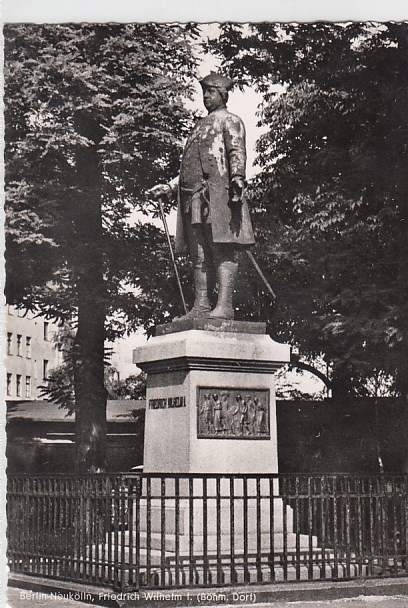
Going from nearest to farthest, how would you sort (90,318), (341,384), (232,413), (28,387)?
(232,413)
(90,318)
(341,384)
(28,387)

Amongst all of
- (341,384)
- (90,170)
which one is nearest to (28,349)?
(90,170)

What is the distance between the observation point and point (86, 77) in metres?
21.0

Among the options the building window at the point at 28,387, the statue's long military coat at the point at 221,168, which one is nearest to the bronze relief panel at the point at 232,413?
the statue's long military coat at the point at 221,168

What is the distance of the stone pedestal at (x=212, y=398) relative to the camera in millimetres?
10625

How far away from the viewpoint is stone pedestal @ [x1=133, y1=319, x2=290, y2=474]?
418 inches

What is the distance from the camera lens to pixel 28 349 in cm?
2688

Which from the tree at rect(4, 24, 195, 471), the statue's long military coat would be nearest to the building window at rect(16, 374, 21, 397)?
the tree at rect(4, 24, 195, 471)

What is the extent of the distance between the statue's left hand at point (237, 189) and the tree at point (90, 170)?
987cm

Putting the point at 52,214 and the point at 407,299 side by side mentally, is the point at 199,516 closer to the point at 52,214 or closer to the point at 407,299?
the point at 407,299

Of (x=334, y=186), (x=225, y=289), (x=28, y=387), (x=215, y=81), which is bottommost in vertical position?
(x=225, y=289)

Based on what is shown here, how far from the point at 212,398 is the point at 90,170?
39.6 ft

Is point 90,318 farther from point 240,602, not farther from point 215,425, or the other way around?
point 240,602

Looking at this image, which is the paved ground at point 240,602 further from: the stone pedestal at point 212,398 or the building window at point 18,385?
the building window at point 18,385

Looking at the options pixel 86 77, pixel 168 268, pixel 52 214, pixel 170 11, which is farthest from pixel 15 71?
pixel 170 11
